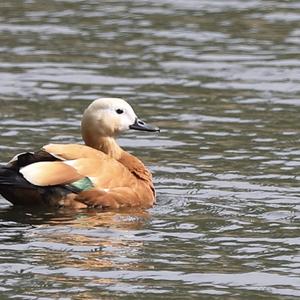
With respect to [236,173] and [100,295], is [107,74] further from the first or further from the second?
[100,295]

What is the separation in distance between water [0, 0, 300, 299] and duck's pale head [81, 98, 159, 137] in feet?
2.10

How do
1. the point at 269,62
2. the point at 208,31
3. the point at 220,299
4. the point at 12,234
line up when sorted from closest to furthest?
1. the point at 220,299
2. the point at 12,234
3. the point at 269,62
4. the point at 208,31

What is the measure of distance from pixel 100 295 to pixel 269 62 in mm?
8982

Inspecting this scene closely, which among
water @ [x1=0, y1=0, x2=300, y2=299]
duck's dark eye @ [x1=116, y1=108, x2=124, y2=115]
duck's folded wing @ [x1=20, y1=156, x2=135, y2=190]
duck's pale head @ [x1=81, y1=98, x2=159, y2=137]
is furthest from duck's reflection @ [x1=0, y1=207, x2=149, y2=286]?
duck's dark eye @ [x1=116, y1=108, x2=124, y2=115]

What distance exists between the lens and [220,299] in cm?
919

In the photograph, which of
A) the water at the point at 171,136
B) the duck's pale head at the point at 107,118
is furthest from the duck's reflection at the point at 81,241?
the duck's pale head at the point at 107,118

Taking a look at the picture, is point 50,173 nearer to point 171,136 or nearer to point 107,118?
point 107,118

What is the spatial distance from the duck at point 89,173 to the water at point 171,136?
0.51 feet

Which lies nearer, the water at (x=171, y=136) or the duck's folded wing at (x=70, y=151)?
the water at (x=171, y=136)

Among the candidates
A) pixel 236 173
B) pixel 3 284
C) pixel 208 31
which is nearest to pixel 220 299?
pixel 3 284

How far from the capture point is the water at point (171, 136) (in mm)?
9812

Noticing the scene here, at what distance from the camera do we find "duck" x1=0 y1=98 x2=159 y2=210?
11.7m

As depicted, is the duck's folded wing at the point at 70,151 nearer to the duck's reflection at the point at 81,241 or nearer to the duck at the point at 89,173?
the duck at the point at 89,173

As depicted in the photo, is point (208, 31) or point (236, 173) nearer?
point (236, 173)
